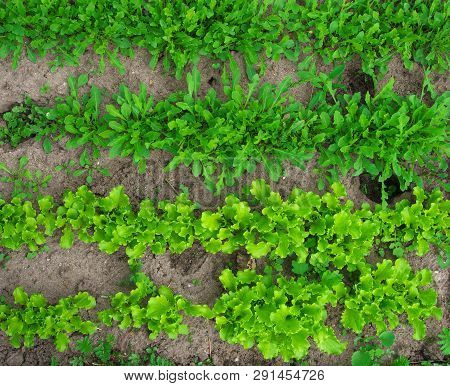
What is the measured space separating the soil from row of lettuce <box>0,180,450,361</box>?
4.7 inches

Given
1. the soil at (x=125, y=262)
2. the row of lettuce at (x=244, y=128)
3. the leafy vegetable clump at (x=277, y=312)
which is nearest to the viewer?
the leafy vegetable clump at (x=277, y=312)

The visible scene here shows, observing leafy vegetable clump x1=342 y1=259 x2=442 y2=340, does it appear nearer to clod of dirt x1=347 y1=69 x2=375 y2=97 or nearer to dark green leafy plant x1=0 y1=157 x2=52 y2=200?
clod of dirt x1=347 y1=69 x2=375 y2=97

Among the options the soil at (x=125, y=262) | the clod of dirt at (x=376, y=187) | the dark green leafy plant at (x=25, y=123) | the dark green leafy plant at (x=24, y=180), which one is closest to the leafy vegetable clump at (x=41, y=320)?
the soil at (x=125, y=262)

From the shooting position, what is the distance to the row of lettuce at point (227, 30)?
3498mm

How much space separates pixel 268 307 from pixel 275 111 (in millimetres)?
1344

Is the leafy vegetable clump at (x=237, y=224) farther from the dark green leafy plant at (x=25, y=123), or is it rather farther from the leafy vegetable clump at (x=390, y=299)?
the dark green leafy plant at (x=25, y=123)

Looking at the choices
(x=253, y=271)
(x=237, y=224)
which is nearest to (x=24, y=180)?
(x=237, y=224)

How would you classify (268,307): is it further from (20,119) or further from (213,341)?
(20,119)

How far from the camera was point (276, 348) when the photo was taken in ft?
11.3

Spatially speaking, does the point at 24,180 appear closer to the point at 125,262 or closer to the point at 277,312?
the point at 125,262

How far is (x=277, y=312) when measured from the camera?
3.34 meters

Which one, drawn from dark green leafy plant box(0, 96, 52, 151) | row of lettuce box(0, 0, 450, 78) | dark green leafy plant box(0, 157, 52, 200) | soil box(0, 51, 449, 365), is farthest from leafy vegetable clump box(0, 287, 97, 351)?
row of lettuce box(0, 0, 450, 78)

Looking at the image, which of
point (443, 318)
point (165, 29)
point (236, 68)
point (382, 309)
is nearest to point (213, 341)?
point (382, 309)

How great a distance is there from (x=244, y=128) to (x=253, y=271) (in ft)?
3.22
